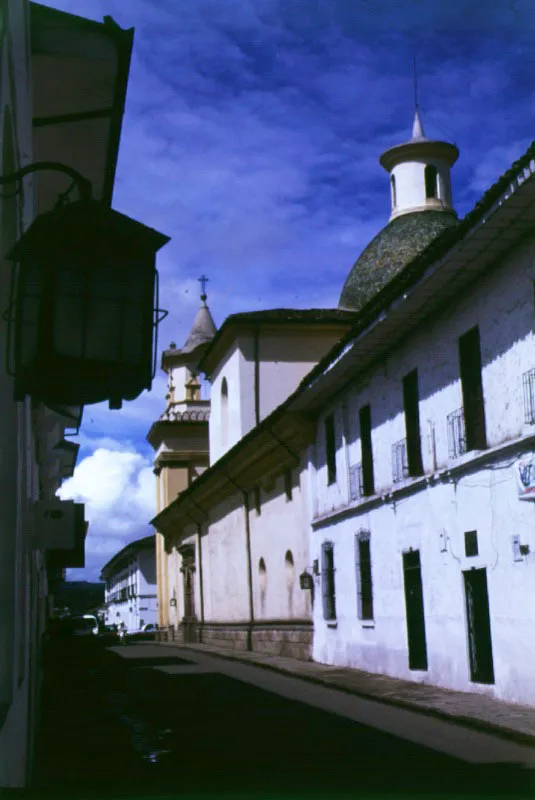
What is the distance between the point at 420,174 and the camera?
1444 inches

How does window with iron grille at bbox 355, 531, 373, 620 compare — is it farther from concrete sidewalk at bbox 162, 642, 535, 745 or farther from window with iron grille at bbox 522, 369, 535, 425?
window with iron grille at bbox 522, 369, 535, 425

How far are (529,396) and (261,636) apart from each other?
1790 cm

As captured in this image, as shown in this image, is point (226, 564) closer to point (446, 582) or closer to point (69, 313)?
point (446, 582)

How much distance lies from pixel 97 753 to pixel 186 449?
41.3 metres

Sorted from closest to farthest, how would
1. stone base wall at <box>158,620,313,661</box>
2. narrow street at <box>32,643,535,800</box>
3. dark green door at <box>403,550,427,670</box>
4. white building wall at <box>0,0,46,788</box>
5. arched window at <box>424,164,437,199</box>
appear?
1. white building wall at <box>0,0,46,788</box>
2. narrow street at <box>32,643,535,800</box>
3. dark green door at <box>403,550,427,670</box>
4. stone base wall at <box>158,620,313,661</box>
5. arched window at <box>424,164,437,199</box>

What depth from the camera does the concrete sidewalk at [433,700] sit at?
11.6 metres

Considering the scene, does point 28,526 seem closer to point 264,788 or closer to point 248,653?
point 264,788

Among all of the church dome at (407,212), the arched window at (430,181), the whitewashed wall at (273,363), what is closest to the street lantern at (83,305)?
the church dome at (407,212)

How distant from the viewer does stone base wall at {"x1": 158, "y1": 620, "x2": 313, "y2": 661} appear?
25516 mm

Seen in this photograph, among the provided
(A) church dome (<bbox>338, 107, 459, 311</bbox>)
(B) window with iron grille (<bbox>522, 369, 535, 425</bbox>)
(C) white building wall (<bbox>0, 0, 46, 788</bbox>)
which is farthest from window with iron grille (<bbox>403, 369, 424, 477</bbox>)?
(A) church dome (<bbox>338, 107, 459, 311</bbox>)

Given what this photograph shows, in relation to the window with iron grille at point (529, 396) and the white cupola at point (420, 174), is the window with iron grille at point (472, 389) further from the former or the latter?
the white cupola at point (420, 174)

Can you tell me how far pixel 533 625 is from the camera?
13234 mm

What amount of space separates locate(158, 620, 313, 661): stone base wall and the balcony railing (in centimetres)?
1011

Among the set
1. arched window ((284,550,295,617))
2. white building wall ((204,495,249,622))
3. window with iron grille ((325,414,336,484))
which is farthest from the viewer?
white building wall ((204,495,249,622))
